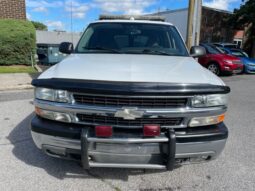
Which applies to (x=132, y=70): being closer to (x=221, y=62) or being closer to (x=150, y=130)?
(x=150, y=130)

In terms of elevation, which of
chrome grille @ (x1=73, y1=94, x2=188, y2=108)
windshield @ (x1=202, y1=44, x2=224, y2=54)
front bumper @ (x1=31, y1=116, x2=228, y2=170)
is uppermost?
windshield @ (x1=202, y1=44, x2=224, y2=54)

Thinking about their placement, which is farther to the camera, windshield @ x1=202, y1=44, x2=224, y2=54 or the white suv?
windshield @ x1=202, y1=44, x2=224, y2=54

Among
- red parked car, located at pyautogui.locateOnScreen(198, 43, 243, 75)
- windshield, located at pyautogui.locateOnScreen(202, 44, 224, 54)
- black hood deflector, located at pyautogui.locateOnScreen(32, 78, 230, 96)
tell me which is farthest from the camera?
windshield, located at pyautogui.locateOnScreen(202, 44, 224, 54)

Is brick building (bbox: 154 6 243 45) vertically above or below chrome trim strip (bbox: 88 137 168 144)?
above

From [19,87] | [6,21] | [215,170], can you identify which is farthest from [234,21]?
[215,170]

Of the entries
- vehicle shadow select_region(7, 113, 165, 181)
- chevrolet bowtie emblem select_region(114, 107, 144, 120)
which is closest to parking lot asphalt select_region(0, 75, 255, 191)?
vehicle shadow select_region(7, 113, 165, 181)

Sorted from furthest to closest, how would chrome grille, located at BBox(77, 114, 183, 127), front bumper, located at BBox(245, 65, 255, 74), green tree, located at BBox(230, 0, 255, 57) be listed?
green tree, located at BBox(230, 0, 255, 57), front bumper, located at BBox(245, 65, 255, 74), chrome grille, located at BBox(77, 114, 183, 127)

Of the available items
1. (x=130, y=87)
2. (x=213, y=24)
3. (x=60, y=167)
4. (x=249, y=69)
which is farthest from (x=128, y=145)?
(x=213, y=24)

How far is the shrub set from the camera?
10.2 m

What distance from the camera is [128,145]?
2484mm

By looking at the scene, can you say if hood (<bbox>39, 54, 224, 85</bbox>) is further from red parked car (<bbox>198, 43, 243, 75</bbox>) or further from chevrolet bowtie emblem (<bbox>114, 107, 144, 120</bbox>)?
red parked car (<bbox>198, 43, 243, 75</bbox>)

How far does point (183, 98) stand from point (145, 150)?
2.06 ft

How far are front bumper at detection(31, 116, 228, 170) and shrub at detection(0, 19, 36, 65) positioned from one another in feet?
28.5

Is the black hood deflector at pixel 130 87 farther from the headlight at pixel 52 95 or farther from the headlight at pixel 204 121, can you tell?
the headlight at pixel 204 121
